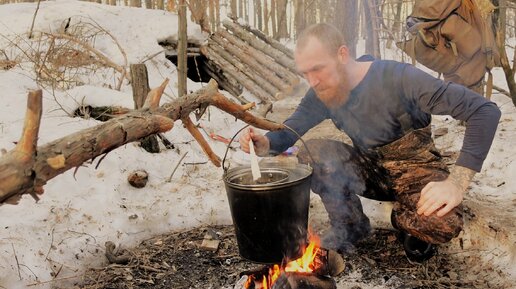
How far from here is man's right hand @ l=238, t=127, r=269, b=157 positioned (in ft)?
9.72

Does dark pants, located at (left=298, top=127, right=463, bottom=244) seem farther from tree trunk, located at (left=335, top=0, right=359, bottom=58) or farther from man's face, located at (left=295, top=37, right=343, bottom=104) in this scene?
tree trunk, located at (left=335, top=0, right=359, bottom=58)

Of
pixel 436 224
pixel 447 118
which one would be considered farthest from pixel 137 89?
pixel 447 118

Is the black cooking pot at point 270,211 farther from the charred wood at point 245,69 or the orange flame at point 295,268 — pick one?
the charred wood at point 245,69

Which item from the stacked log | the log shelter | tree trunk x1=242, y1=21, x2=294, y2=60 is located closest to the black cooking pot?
the log shelter

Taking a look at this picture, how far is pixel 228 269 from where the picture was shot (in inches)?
131

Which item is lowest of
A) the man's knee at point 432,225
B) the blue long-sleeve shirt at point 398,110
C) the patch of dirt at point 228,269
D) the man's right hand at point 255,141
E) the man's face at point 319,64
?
the patch of dirt at point 228,269

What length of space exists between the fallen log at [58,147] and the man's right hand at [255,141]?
1.65 feet

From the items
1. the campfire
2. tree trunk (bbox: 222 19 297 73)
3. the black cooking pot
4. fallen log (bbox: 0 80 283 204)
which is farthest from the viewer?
tree trunk (bbox: 222 19 297 73)

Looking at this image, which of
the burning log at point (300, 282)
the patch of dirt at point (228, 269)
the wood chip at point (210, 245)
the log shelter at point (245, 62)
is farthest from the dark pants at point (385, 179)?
the log shelter at point (245, 62)

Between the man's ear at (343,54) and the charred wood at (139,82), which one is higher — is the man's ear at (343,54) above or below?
above

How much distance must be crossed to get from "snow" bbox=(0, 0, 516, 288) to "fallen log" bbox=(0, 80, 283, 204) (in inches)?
5.3

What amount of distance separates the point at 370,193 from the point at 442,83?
1.19 meters

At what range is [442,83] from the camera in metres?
2.71

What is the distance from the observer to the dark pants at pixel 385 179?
2986 mm
